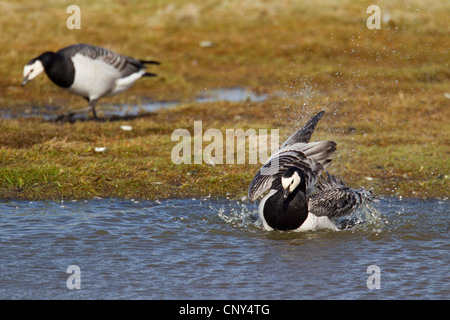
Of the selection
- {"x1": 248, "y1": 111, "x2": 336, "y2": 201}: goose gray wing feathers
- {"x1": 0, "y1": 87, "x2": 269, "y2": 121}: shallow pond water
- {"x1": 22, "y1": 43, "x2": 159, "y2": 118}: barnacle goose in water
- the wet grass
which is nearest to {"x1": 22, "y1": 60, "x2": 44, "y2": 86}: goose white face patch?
{"x1": 22, "y1": 43, "x2": 159, "y2": 118}: barnacle goose in water

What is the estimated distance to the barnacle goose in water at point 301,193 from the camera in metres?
6.81

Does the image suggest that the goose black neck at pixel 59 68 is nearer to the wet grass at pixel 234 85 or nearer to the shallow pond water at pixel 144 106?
the shallow pond water at pixel 144 106

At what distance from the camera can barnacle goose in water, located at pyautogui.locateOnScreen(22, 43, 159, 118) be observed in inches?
487

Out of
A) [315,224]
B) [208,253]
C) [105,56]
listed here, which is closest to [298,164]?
[315,224]

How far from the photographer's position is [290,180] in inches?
265

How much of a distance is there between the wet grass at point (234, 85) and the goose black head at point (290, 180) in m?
1.74

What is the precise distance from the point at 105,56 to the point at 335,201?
7471mm

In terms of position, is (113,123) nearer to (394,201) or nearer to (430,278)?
(394,201)

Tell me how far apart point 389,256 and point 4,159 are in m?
5.53

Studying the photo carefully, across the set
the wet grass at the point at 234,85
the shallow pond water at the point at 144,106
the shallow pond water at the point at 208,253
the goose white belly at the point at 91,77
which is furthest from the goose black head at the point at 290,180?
the goose white belly at the point at 91,77

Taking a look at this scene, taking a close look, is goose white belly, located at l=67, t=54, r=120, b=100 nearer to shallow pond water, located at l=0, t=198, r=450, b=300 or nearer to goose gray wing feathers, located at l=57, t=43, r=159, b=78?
goose gray wing feathers, located at l=57, t=43, r=159, b=78

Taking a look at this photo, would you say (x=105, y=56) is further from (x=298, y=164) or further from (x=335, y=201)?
(x=335, y=201)
